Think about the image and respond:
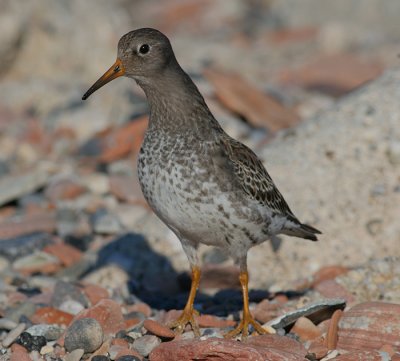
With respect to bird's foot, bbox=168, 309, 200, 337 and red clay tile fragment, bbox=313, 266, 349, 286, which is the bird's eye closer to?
bird's foot, bbox=168, 309, 200, 337

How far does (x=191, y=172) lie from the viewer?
8469 millimetres

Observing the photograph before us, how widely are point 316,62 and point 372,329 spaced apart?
1564 cm

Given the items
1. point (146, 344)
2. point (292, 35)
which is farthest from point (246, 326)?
point (292, 35)

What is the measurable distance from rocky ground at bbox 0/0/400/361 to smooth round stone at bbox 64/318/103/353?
0.05 feet

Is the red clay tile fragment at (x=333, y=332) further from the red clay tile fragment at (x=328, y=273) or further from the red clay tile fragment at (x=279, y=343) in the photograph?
the red clay tile fragment at (x=328, y=273)

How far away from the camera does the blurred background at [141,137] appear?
449 inches

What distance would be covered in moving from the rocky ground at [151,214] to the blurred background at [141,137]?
28 millimetres

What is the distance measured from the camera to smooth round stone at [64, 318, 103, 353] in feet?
27.7

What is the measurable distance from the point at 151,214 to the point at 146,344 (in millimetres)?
4383

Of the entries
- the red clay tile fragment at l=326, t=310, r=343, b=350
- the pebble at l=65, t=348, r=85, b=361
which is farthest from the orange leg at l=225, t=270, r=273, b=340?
the pebble at l=65, t=348, r=85, b=361

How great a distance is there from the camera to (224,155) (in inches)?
346

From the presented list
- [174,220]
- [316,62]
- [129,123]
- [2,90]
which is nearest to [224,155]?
[174,220]

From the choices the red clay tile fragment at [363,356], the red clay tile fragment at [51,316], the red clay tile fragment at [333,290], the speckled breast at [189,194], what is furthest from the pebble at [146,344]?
the red clay tile fragment at [333,290]

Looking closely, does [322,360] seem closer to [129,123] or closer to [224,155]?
[224,155]
